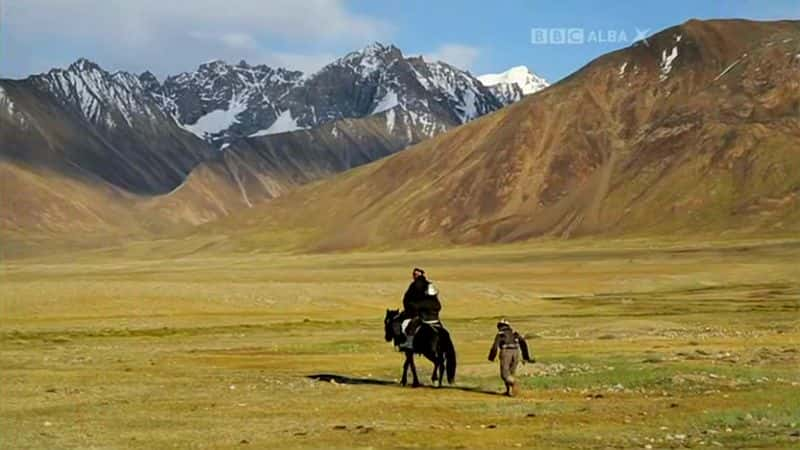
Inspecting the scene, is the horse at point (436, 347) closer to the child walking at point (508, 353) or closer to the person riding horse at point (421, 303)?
the person riding horse at point (421, 303)

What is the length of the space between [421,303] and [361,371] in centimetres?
688

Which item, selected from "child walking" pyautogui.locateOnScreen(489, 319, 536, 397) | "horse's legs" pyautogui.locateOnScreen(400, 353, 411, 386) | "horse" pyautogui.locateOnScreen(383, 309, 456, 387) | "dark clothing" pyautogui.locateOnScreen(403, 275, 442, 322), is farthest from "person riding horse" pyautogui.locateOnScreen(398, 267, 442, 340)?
"child walking" pyautogui.locateOnScreen(489, 319, 536, 397)

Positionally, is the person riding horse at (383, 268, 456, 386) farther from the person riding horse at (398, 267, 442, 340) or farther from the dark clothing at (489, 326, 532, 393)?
the dark clothing at (489, 326, 532, 393)

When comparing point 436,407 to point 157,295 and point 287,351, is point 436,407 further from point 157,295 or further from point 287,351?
point 157,295

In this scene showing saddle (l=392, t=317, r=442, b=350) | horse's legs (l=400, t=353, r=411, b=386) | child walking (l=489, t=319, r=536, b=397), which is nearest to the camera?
child walking (l=489, t=319, r=536, b=397)

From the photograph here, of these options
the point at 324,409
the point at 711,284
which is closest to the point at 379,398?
the point at 324,409

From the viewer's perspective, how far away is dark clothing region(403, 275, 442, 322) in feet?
89.0

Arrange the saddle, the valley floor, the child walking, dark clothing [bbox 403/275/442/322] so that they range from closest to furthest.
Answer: the valley floor, the child walking, dark clothing [bbox 403/275/442/322], the saddle

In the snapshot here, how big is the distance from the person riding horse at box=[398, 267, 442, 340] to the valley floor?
1.59 meters

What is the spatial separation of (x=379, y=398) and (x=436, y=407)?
84.0 inches

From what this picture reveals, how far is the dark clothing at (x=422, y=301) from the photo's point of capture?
27.1 m

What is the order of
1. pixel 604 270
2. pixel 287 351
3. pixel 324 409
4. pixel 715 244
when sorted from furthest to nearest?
pixel 715 244 → pixel 604 270 → pixel 287 351 → pixel 324 409

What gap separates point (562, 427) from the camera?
68.4 ft

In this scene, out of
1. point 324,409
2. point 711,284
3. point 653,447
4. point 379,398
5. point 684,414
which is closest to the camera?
point 653,447
